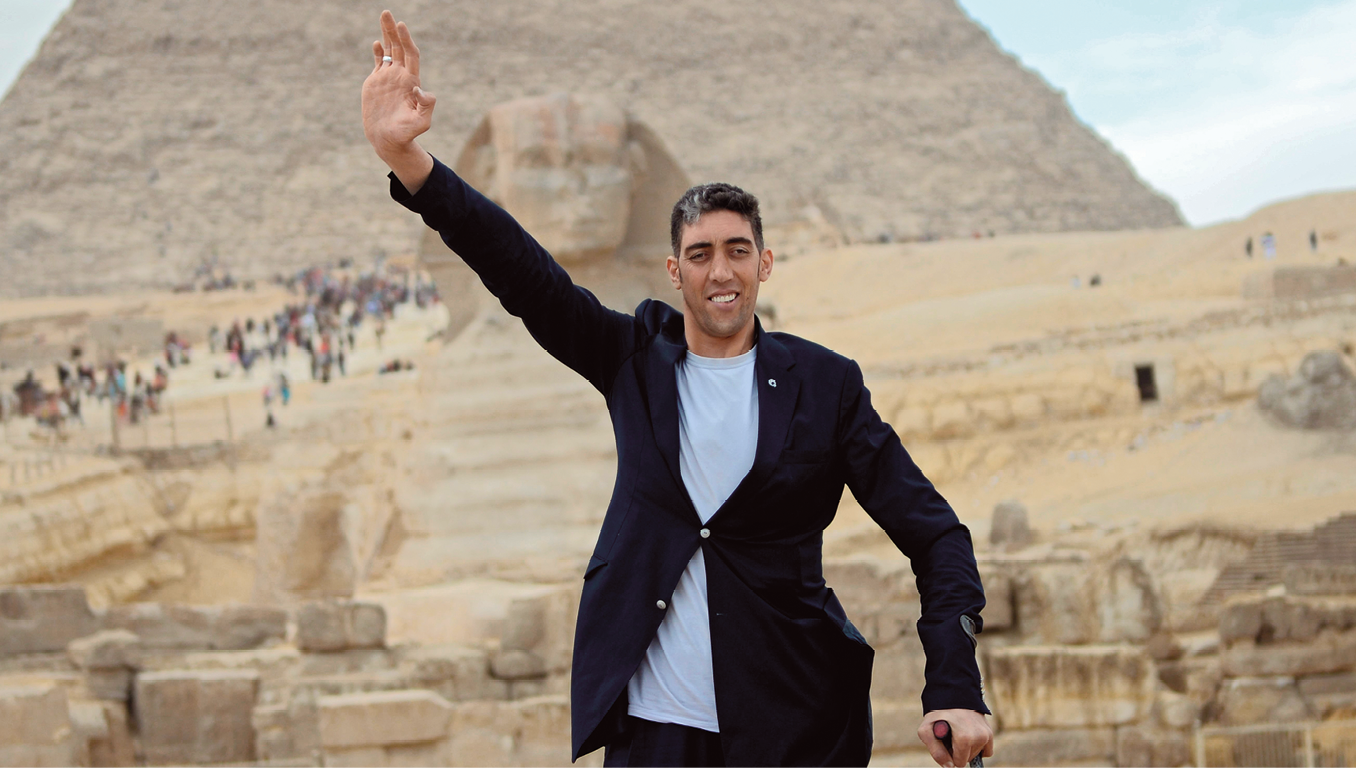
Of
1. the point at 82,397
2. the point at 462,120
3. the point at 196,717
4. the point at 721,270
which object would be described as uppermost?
the point at 462,120

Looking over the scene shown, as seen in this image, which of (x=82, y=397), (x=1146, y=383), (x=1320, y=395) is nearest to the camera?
(x=1320, y=395)

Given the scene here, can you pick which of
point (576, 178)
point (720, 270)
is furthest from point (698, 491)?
point (576, 178)

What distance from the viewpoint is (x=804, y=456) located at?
2035 millimetres

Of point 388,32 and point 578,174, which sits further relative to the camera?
point 578,174

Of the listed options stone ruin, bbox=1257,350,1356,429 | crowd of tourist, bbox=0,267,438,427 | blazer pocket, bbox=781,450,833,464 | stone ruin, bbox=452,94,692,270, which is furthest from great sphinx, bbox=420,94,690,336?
crowd of tourist, bbox=0,267,438,427

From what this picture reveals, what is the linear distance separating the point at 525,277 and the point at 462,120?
11712 centimetres

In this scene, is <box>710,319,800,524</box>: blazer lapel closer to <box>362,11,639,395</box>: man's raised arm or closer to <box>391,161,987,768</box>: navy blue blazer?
<box>391,161,987,768</box>: navy blue blazer

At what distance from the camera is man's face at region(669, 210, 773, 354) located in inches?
82.8

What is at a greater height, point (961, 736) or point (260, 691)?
point (961, 736)

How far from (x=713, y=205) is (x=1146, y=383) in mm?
11901

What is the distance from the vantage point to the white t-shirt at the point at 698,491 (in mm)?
1990

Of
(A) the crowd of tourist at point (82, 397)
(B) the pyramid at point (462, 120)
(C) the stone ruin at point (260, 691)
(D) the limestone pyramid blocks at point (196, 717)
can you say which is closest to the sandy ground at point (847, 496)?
(A) the crowd of tourist at point (82, 397)

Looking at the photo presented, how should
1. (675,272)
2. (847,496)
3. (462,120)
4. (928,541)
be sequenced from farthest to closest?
(462,120) → (847,496) → (675,272) → (928,541)

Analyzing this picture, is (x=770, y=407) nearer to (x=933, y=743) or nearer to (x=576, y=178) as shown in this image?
(x=933, y=743)
